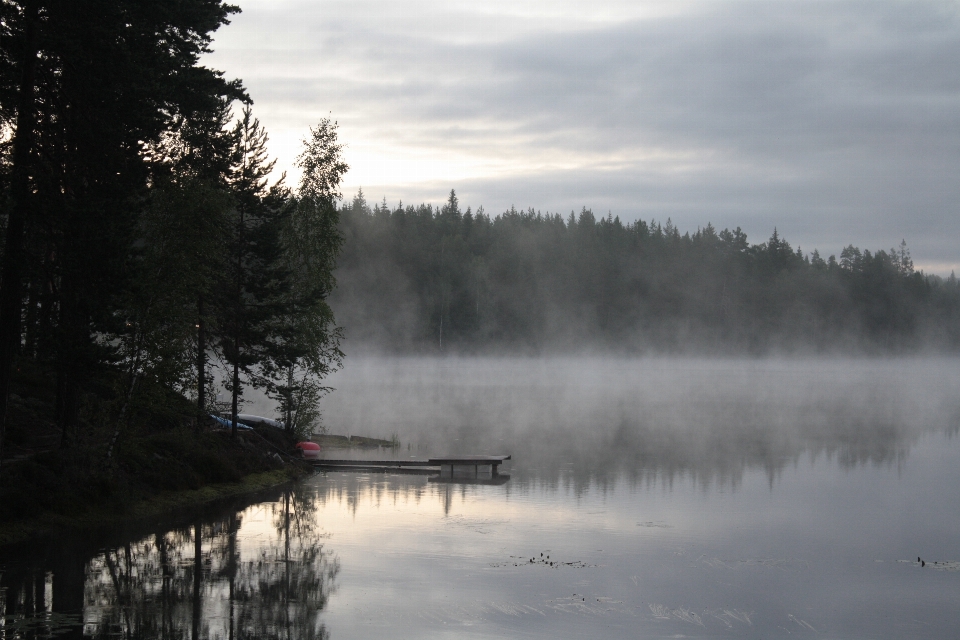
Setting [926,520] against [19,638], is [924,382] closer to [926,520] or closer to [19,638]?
[926,520]

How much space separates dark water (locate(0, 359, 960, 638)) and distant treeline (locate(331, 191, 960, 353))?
3147 inches

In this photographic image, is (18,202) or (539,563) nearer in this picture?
(18,202)

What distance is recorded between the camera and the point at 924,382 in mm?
107312

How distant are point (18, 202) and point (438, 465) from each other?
Result: 19.9 meters

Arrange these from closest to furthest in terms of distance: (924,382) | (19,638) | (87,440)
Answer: (19,638)
(87,440)
(924,382)

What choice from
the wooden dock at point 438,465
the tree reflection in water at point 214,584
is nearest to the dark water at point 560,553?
the tree reflection in water at point 214,584

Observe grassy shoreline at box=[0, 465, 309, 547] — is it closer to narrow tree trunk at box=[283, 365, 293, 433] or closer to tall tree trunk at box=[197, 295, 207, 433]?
tall tree trunk at box=[197, 295, 207, 433]

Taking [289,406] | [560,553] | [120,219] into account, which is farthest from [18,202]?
[289,406]

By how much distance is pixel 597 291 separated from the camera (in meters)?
142

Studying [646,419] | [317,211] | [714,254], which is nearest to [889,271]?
[714,254]

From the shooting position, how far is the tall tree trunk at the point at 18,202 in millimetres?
18875

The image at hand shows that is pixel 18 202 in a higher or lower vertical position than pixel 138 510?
higher

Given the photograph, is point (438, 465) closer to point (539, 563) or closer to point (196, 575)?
point (539, 563)

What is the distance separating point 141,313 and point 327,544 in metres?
7.48
